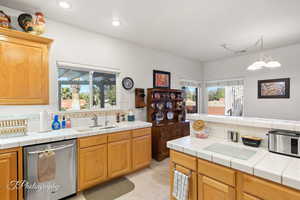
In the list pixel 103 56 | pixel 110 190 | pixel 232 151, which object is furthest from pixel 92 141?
pixel 232 151

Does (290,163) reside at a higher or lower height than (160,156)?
higher

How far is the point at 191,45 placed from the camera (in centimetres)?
385

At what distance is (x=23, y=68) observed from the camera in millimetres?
2033

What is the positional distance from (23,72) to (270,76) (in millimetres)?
5569

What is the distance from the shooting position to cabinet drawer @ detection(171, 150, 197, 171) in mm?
1574

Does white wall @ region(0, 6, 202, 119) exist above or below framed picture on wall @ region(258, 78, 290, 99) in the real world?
above

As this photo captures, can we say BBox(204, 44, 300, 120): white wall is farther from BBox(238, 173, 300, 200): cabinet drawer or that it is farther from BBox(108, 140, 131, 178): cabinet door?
BBox(108, 140, 131, 178): cabinet door

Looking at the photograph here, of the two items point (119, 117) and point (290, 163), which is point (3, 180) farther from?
point (290, 163)

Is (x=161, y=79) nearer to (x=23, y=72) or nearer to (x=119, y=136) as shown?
(x=119, y=136)

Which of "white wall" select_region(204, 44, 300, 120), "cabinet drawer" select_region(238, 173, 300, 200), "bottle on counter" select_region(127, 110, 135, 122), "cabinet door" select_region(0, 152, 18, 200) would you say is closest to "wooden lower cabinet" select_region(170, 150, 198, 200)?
"cabinet drawer" select_region(238, 173, 300, 200)

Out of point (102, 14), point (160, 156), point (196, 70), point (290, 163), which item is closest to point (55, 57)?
point (102, 14)

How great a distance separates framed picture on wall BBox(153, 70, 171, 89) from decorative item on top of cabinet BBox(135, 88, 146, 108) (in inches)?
22.3

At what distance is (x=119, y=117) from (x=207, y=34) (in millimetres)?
2666

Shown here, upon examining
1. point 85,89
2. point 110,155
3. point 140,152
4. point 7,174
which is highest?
point 85,89
